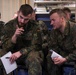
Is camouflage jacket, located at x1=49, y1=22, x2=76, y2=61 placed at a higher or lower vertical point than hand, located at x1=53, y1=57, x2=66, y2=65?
higher

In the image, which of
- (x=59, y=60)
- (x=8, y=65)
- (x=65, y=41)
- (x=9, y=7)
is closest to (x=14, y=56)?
(x=8, y=65)

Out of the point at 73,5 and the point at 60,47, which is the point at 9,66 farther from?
the point at 73,5

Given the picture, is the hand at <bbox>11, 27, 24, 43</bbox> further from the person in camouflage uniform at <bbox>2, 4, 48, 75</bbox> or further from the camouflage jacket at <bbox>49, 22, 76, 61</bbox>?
the camouflage jacket at <bbox>49, 22, 76, 61</bbox>

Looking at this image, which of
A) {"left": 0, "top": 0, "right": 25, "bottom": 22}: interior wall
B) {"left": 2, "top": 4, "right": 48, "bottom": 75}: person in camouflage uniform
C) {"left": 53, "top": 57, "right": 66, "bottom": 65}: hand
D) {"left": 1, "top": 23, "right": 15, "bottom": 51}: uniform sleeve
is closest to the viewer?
{"left": 53, "top": 57, "right": 66, "bottom": 65}: hand

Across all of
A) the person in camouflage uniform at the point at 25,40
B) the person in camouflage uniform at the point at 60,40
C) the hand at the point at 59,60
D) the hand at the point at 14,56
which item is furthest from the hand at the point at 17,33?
the hand at the point at 59,60

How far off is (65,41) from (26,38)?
47 centimetres

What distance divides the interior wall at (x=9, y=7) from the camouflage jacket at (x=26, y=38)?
A: 2.54m

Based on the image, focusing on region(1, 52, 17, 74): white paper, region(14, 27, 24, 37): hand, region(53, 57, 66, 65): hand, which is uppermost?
region(14, 27, 24, 37): hand

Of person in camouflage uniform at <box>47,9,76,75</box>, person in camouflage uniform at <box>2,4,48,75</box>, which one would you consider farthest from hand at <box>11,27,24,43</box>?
person in camouflage uniform at <box>47,9,76,75</box>

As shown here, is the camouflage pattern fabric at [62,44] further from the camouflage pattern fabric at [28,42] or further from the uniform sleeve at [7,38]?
the uniform sleeve at [7,38]

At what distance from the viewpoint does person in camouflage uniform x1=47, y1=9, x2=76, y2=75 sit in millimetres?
2344

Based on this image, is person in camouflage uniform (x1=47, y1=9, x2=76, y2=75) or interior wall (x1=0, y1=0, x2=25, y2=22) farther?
interior wall (x1=0, y1=0, x2=25, y2=22)

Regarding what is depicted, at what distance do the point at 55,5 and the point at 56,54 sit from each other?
9.83 ft

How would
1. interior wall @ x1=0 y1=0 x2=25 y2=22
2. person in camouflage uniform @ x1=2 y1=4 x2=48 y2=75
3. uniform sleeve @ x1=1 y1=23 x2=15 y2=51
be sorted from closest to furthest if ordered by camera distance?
person in camouflage uniform @ x1=2 y1=4 x2=48 y2=75 < uniform sleeve @ x1=1 y1=23 x2=15 y2=51 < interior wall @ x1=0 y1=0 x2=25 y2=22
